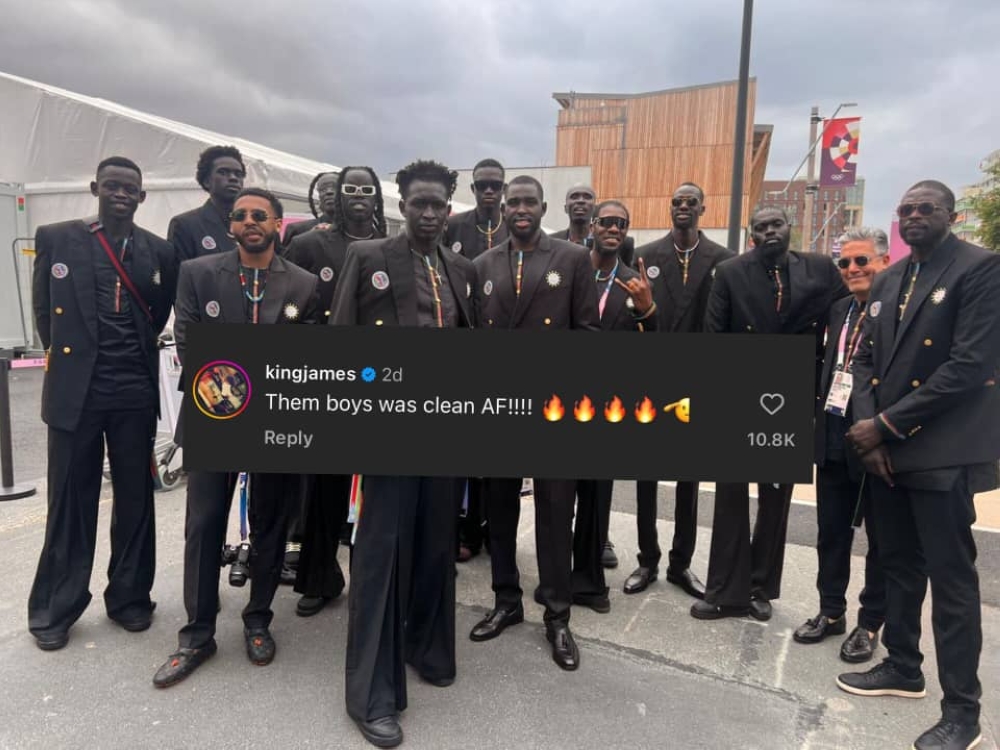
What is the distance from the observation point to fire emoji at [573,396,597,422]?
2753 mm

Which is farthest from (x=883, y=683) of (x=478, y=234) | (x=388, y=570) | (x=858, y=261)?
(x=478, y=234)

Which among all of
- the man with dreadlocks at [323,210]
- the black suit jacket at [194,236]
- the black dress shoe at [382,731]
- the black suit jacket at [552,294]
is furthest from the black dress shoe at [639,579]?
the black suit jacket at [194,236]

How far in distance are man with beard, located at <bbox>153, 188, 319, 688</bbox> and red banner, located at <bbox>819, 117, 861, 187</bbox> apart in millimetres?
18374

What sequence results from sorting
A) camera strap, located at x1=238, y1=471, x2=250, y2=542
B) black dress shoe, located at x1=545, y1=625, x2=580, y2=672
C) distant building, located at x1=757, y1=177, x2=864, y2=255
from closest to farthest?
1. black dress shoe, located at x1=545, y1=625, x2=580, y2=672
2. camera strap, located at x1=238, y1=471, x2=250, y2=542
3. distant building, located at x1=757, y1=177, x2=864, y2=255

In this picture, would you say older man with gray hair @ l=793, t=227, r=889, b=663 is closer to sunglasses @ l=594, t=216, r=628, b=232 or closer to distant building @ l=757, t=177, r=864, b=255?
sunglasses @ l=594, t=216, r=628, b=232

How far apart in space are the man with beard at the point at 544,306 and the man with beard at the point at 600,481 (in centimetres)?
43

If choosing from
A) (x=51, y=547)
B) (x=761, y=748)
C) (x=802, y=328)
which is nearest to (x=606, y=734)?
(x=761, y=748)

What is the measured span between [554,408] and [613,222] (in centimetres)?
159

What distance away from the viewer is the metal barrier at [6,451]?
532 centimetres

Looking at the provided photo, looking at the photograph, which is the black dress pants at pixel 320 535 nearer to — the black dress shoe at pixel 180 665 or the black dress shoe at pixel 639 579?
the black dress shoe at pixel 180 665

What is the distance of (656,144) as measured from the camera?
37344 mm

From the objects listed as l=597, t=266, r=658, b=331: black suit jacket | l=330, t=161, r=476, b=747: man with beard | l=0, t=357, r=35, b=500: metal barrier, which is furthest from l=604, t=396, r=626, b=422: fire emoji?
l=0, t=357, r=35, b=500: metal barrier

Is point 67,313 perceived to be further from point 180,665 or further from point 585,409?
point 585,409

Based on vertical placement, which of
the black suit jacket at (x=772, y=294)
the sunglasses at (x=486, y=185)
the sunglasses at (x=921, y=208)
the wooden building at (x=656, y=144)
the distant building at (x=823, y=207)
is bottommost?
the black suit jacket at (x=772, y=294)
